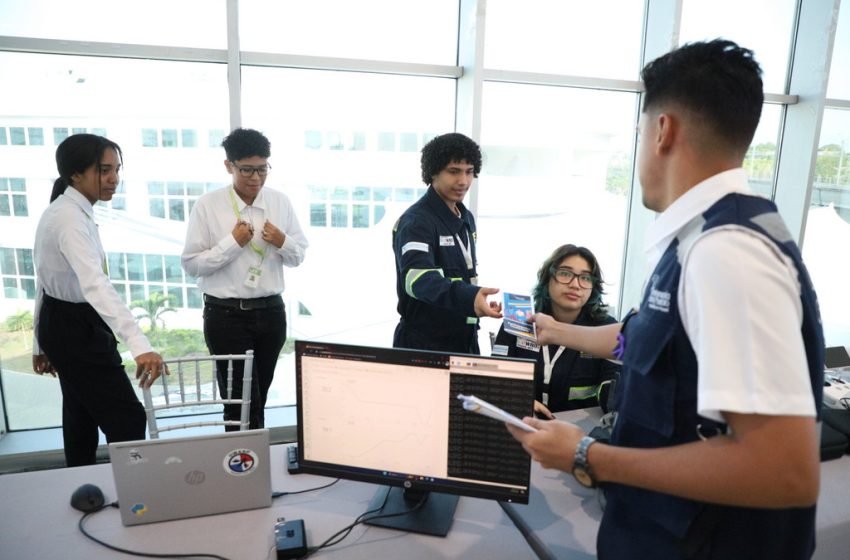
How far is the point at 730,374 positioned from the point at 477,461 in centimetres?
66

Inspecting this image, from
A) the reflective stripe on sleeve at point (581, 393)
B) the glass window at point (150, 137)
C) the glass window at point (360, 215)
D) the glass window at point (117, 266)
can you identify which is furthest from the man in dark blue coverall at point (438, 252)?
the glass window at point (117, 266)

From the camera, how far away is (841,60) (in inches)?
163

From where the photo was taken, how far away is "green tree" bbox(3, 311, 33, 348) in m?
3.06

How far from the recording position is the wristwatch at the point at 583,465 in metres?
0.85

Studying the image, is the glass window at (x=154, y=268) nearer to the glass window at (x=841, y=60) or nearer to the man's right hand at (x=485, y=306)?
the man's right hand at (x=485, y=306)

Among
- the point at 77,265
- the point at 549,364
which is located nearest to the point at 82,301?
the point at 77,265

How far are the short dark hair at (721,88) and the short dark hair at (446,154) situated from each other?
5.72 ft

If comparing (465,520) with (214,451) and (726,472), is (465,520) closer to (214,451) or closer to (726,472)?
(214,451)

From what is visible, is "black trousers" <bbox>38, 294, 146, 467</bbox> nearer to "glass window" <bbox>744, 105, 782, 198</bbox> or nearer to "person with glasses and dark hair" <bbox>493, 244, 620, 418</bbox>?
"person with glasses and dark hair" <bbox>493, 244, 620, 418</bbox>

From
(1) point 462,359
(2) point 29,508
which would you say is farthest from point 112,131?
(1) point 462,359

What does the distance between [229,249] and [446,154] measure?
1.16 metres

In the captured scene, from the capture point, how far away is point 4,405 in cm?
309

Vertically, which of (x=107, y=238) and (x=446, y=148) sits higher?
(x=446, y=148)

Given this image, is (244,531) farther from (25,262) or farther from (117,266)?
(25,262)
